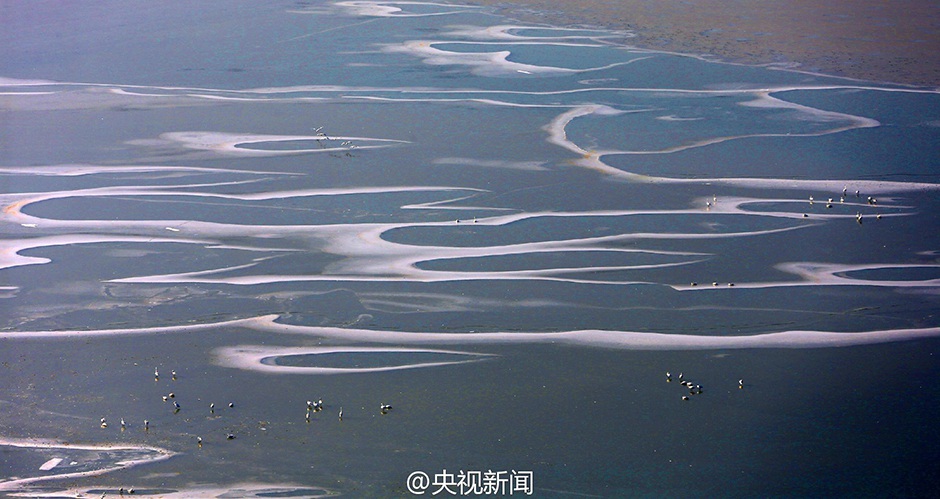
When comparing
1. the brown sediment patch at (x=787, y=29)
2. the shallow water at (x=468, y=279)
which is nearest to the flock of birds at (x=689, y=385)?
the shallow water at (x=468, y=279)

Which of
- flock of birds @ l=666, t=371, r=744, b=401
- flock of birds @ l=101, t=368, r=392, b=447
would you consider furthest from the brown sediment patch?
flock of birds @ l=101, t=368, r=392, b=447

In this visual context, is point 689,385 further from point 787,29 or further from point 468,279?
point 787,29

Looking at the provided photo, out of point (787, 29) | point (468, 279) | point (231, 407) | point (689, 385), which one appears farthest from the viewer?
point (787, 29)

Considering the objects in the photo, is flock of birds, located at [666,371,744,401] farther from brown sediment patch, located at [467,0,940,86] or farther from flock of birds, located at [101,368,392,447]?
brown sediment patch, located at [467,0,940,86]

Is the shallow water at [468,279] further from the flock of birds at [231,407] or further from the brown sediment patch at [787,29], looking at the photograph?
the brown sediment patch at [787,29]

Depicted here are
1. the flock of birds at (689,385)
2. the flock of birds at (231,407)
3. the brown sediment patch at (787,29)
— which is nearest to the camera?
the flock of birds at (231,407)

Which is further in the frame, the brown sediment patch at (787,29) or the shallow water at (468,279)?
the brown sediment patch at (787,29)

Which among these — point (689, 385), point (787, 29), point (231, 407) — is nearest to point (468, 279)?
point (689, 385)
